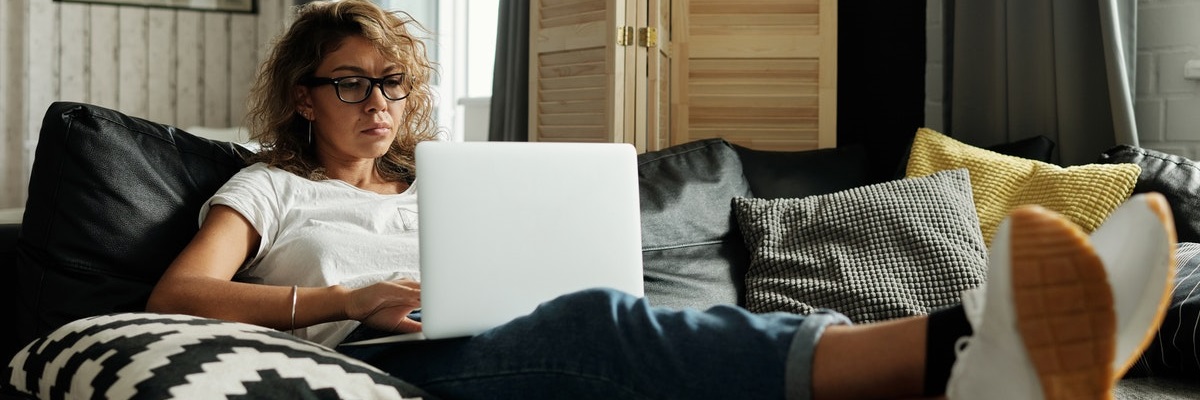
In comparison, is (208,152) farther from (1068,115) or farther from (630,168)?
(1068,115)

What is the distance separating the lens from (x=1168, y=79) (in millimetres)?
2549

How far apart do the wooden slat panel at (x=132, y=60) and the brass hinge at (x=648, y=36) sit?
9.25 feet

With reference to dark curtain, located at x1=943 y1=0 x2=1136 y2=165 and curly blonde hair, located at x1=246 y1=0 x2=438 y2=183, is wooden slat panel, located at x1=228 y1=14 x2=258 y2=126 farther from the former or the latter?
dark curtain, located at x1=943 y1=0 x2=1136 y2=165

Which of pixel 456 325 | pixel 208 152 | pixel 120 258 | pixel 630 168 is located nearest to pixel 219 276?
pixel 120 258

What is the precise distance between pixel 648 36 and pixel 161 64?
2.85m

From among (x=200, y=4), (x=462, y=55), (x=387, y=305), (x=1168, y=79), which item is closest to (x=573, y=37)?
(x=462, y=55)

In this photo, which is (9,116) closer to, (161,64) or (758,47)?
(161,64)

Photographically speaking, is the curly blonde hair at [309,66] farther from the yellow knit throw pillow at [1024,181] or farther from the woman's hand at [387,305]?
the yellow knit throw pillow at [1024,181]

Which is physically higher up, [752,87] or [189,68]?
[189,68]

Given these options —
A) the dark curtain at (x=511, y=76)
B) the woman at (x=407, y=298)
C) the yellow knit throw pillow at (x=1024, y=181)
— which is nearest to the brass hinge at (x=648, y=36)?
the dark curtain at (x=511, y=76)

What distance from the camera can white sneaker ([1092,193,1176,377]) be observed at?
82 cm

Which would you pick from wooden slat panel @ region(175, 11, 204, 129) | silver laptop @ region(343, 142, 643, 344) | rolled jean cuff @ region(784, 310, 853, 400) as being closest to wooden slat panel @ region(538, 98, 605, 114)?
silver laptop @ region(343, 142, 643, 344)

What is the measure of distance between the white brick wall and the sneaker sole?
6.61ft

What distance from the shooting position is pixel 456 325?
46.7 inches
